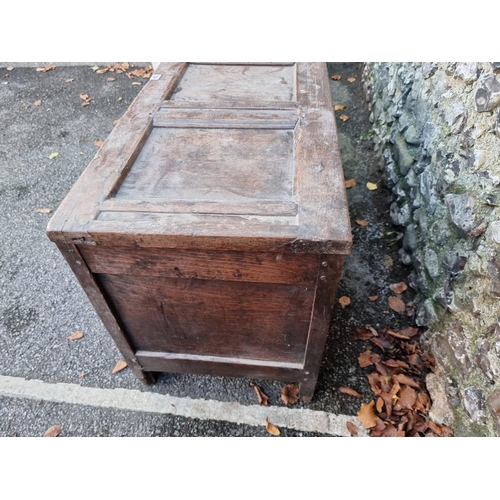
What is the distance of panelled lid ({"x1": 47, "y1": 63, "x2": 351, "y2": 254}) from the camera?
1.12m

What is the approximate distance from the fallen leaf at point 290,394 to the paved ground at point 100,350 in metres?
0.03

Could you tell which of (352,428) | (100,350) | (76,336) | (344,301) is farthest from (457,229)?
(76,336)

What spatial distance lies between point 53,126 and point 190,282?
343 cm

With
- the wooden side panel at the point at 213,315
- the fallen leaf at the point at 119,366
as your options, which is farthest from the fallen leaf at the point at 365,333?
the fallen leaf at the point at 119,366

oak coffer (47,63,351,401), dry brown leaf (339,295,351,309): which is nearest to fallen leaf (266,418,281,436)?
oak coffer (47,63,351,401)

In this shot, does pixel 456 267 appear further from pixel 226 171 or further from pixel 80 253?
pixel 80 253

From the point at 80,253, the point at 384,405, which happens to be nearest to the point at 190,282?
the point at 80,253

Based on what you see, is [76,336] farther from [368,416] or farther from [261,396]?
[368,416]

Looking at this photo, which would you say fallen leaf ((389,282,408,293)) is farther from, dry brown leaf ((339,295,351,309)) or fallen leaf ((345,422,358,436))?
fallen leaf ((345,422,358,436))

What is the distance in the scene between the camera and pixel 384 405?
5.74 feet

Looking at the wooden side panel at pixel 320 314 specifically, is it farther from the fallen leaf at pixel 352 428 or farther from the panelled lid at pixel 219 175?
the fallen leaf at pixel 352 428

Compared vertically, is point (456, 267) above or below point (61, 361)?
above

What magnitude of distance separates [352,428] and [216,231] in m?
1.21

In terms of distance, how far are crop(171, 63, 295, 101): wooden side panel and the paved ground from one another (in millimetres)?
Result: 1127
